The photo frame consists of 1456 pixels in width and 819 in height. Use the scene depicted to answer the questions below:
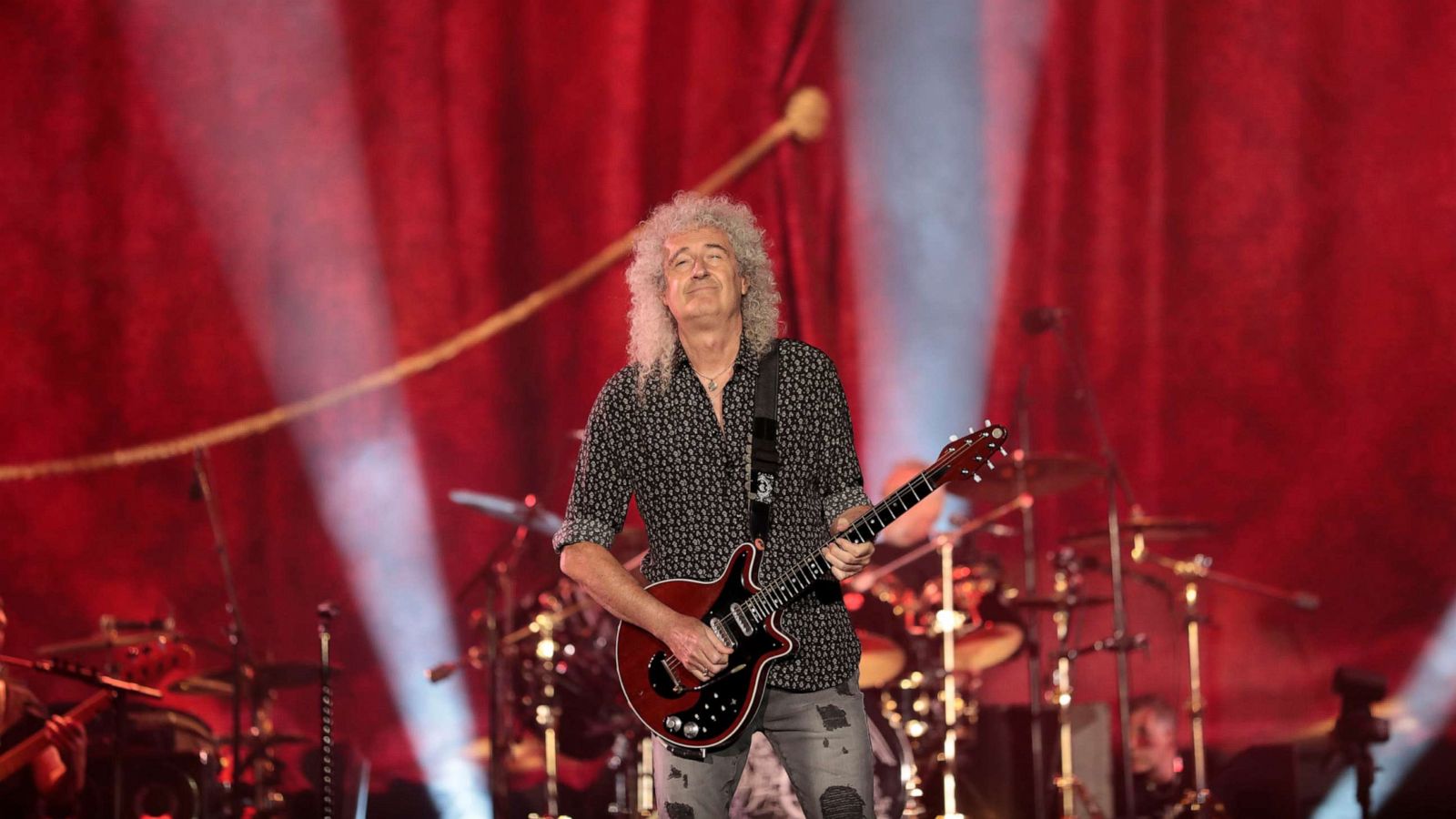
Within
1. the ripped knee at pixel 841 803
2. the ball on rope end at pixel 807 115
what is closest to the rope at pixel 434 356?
the ball on rope end at pixel 807 115

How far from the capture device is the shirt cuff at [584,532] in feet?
10.4

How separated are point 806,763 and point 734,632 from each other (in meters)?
0.31

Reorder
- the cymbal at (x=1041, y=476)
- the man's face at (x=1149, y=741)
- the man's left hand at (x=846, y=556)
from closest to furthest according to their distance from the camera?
the man's left hand at (x=846, y=556) → the cymbal at (x=1041, y=476) → the man's face at (x=1149, y=741)

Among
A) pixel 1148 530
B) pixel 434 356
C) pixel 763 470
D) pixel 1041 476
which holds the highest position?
pixel 434 356

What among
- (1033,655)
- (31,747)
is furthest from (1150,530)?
(31,747)

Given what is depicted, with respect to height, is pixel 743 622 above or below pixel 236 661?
below

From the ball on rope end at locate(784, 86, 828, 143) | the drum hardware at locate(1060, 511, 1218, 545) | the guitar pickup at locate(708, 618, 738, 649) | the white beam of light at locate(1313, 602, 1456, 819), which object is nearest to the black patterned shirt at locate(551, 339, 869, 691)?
the guitar pickup at locate(708, 618, 738, 649)

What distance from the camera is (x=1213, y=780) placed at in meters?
6.73

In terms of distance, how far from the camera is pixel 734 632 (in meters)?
3.02

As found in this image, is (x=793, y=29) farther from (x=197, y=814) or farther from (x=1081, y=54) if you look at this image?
(x=197, y=814)

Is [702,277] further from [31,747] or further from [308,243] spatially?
[308,243]

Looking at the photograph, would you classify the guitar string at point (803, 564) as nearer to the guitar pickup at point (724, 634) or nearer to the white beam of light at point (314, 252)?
the guitar pickup at point (724, 634)

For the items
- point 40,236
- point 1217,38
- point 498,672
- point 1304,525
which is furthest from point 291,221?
point 1304,525

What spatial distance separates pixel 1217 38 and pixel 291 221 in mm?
4585
